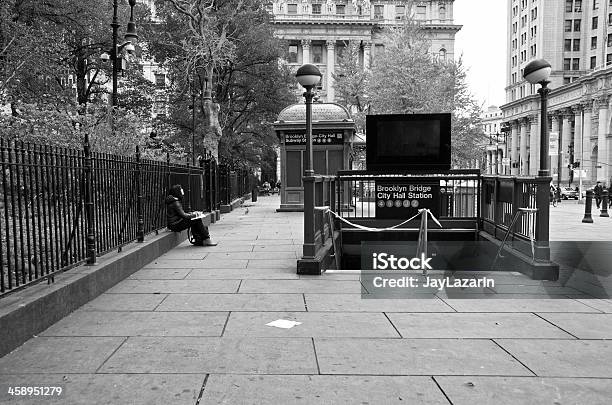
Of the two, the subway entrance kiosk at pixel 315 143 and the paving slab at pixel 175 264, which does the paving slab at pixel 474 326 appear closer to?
the paving slab at pixel 175 264

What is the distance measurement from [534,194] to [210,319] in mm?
5870

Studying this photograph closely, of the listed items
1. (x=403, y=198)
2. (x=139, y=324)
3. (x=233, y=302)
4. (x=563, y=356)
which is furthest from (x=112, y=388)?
(x=403, y=198)

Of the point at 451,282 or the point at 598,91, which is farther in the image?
the point at 598,91

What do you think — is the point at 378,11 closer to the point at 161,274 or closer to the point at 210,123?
the point at 210,123

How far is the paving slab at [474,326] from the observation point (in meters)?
5.64

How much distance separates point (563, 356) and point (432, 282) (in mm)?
3506

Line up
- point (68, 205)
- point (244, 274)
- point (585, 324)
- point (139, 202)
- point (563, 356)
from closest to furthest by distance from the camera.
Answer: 1. point (563, 356)
2. point (585, 324)
3. point (68, 205)
4. point (244, 274)
5. point (139, 202)

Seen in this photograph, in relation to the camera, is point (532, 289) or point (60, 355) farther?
point (532, 289)

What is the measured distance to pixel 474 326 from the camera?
5.98 m

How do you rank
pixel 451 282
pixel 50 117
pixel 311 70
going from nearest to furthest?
pixel 451 282, pixel 311 70, pixel 50 117

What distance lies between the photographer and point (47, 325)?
566 centimetres

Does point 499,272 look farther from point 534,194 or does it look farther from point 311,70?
point 311,70

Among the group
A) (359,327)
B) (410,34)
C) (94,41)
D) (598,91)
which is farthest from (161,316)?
(598,91)

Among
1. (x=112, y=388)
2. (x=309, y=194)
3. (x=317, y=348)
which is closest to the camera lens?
(x=112, y=388)
